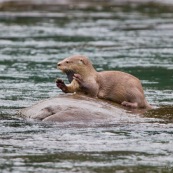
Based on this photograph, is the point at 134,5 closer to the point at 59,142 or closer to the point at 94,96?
the point at 94,96

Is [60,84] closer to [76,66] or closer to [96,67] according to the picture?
[76,66]

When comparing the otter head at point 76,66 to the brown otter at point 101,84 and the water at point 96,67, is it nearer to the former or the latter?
the brown otter at point 101,84

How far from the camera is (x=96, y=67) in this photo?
2141 cm

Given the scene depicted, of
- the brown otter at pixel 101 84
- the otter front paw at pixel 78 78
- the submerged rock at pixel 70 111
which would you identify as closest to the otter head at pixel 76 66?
the brown otter at pixel 101 84

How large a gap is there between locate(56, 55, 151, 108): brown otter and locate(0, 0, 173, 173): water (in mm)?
796

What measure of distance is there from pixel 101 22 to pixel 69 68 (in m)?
18.1

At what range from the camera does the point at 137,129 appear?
41.6ft

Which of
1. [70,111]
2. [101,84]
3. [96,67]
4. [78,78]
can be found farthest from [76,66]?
[96,67]

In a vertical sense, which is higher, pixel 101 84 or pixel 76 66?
pixel 76 66

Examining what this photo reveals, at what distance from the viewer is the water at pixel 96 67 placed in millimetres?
10742

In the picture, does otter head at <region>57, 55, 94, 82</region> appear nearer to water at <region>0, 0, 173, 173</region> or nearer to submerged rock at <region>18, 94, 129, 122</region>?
submerged rock at <region>18, 94, 129, 122</region>

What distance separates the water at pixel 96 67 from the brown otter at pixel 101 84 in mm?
796

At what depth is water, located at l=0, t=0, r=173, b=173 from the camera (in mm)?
10742

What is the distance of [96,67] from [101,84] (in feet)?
22.3
